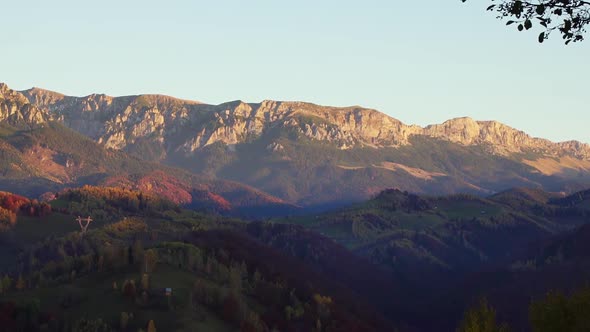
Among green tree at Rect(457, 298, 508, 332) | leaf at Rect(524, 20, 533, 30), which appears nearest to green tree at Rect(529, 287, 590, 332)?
green tree at Rect(457, 298, 508, 332)

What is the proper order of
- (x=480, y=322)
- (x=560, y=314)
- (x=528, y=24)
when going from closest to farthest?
(x=528, y=24) < (x=560, y=314) < (x=480, y=322)

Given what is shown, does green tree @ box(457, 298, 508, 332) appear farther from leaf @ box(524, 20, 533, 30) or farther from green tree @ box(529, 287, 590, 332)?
leaf @ box(524, 20, 533, 30)

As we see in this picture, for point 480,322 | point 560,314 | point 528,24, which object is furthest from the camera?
point 480,322

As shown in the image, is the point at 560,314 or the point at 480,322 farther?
the point at 480,322

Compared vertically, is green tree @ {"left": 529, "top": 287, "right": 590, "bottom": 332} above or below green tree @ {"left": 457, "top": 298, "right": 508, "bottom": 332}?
above

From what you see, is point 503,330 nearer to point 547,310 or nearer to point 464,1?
point 547,310

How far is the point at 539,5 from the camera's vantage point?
53906 mm

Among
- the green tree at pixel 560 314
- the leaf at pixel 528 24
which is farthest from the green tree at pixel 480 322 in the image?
the leaf at pixel 528 24

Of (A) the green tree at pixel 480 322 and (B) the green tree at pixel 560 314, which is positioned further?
(A) the green tree at pixel 480 322

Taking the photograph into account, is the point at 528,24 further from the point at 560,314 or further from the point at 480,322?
the point at 480,322

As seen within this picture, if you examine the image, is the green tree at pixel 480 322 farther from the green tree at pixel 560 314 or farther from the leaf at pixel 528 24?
the leaf at pixel 528 24

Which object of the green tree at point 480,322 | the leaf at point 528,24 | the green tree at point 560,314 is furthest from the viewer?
the green tree at point 480,322

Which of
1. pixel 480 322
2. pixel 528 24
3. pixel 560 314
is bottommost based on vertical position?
pixel 480 322

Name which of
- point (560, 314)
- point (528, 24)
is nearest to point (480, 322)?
point (560, 314)
